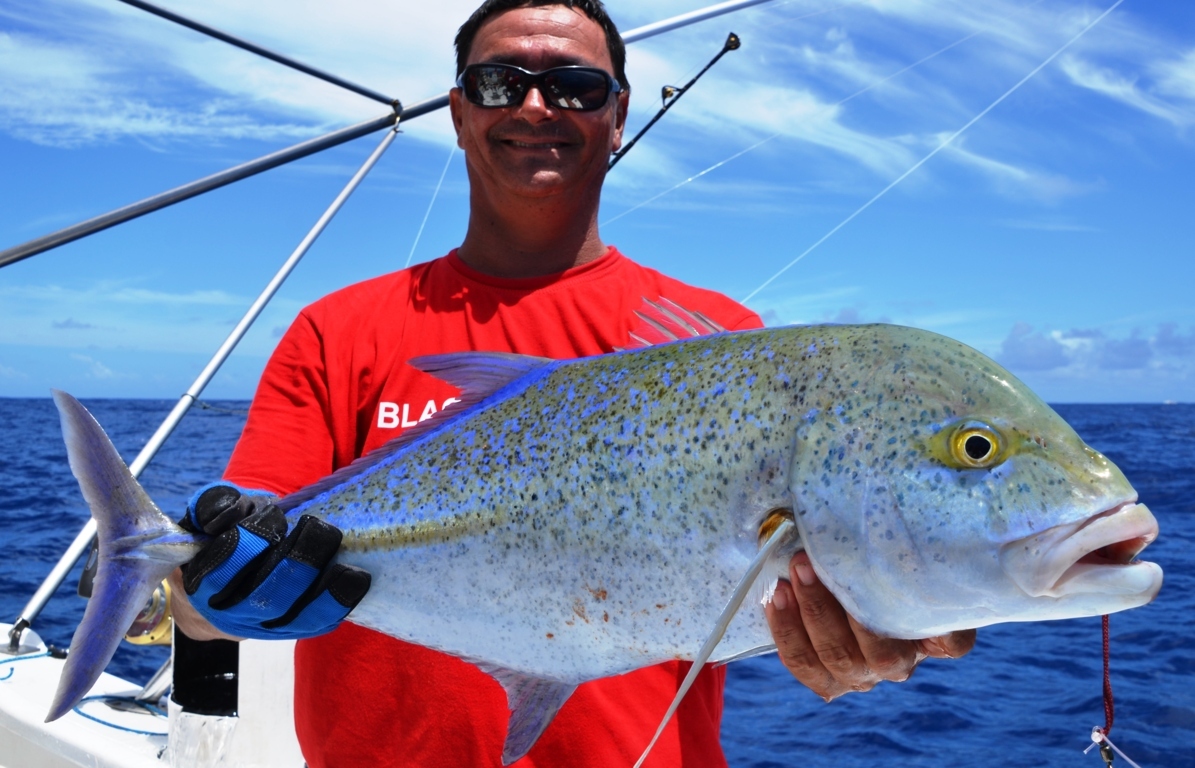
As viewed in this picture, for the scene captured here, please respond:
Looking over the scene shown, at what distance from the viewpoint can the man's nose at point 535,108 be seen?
2553 mm

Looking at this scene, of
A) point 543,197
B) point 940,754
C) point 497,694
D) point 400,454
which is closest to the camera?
point 400,454

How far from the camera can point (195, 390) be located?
4.66 m

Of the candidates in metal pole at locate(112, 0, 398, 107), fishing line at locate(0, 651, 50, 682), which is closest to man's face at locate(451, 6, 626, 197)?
metal pole at locate(112, 0, 398, 107)

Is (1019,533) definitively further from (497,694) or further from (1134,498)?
(497,694)

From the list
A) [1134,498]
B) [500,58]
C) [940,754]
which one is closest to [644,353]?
[1134,498]

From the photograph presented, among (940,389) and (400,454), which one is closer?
(940,389)

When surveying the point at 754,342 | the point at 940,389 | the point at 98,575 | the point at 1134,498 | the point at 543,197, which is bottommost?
the point at 98,575

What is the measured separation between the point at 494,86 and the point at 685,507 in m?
1.48

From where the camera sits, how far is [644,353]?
1958 mm

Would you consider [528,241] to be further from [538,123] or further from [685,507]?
[685,507]

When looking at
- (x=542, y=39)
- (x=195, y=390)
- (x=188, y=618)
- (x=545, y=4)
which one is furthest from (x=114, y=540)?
(x=195, y=390)

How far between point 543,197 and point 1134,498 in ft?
5.53

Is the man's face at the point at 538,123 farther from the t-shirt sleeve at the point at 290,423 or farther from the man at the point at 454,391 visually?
the t-shirt sleeve at the point at 290,423

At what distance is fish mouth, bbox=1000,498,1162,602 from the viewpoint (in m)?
1.44
